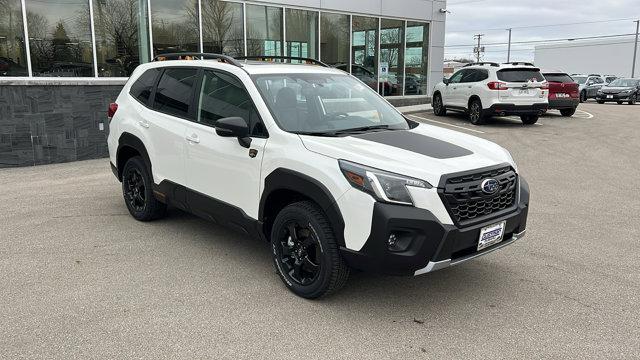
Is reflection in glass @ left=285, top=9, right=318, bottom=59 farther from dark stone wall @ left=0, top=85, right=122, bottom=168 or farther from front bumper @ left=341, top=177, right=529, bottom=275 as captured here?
front bumper @ left=341, top=177, right=529, bottom=275

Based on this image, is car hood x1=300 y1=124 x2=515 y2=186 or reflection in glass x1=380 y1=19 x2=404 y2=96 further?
reflection in glass x1=380 y1=19 x2=404 y2=96

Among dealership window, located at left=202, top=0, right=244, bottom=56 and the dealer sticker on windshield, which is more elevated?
dealership window, located at left=202, top=0, right=244, bottom=56

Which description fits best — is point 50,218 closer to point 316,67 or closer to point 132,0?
point 316,67

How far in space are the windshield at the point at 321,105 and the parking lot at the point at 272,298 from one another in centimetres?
128

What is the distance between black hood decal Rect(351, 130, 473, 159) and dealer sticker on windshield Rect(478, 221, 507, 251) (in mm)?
565

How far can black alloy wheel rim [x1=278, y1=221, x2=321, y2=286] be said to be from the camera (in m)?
3.88

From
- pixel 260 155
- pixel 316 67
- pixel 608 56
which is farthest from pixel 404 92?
pixel 608 56

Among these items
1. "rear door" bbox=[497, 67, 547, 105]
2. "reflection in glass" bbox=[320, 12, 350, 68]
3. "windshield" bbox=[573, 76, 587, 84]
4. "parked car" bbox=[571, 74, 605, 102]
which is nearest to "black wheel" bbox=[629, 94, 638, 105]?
"parked car" bbox=[571, 74, 605, 102]

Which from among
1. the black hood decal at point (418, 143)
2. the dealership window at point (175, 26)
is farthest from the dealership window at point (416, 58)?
the black hood decal at point (418, 143)

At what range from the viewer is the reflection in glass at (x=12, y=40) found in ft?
34.5

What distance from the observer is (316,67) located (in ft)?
17.1

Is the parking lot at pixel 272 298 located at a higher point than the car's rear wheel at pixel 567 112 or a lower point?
lower

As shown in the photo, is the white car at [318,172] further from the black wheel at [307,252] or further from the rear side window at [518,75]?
the rear side window at [518,75]

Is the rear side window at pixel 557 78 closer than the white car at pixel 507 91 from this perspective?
No
